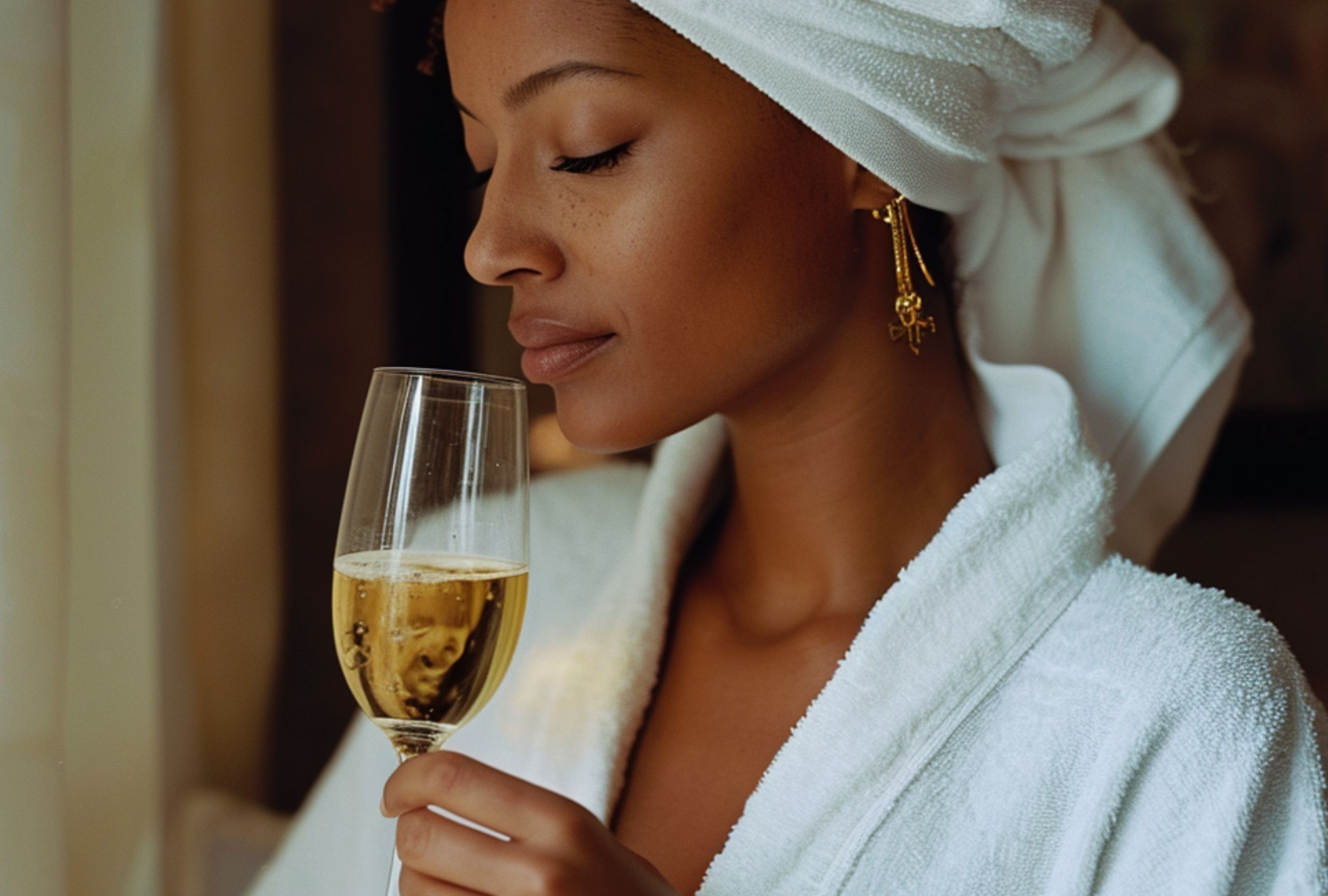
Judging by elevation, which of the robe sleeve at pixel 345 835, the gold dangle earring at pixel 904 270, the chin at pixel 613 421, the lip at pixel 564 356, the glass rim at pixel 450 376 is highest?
the gold dangle earring at pixel 904 270

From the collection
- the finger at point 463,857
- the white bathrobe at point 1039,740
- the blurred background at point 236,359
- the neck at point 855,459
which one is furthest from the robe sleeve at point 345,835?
the finger at point 463,857

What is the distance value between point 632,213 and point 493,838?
0.44 metres

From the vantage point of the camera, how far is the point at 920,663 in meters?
0.97

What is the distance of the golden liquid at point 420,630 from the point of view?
0.74 metres

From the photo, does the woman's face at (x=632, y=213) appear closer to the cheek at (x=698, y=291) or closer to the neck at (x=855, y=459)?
the cheek at (x=698, y=291)

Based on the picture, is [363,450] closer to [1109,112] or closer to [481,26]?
[481,26]

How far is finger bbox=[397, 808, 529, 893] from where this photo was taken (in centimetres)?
70

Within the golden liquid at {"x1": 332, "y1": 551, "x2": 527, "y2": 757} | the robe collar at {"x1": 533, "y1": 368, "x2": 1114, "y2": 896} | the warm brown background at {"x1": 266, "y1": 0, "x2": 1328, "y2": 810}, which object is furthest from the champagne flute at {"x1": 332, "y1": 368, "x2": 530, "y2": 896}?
the warm brown background at {"x1": 266, "y1": 0, "x2": 1328, "y2": 810}

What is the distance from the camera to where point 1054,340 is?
1204 millimetres

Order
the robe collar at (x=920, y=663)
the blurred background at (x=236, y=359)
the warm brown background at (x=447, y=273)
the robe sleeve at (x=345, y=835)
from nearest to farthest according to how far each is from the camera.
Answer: the blurred background at (x=236, y=359), the robe collar at (x=920, y=663), the robe sleeve at (x=345, y=835), the warm brown background at (x=447, y=273)

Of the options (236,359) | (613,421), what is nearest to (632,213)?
(613,421)

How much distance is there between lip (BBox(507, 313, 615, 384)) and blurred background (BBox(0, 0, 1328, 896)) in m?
0.31

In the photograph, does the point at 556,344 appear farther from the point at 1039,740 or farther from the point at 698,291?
the point at 1039,740

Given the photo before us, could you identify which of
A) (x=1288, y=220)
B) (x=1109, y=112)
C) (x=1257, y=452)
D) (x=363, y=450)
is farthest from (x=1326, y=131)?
(x=363, y=450)
